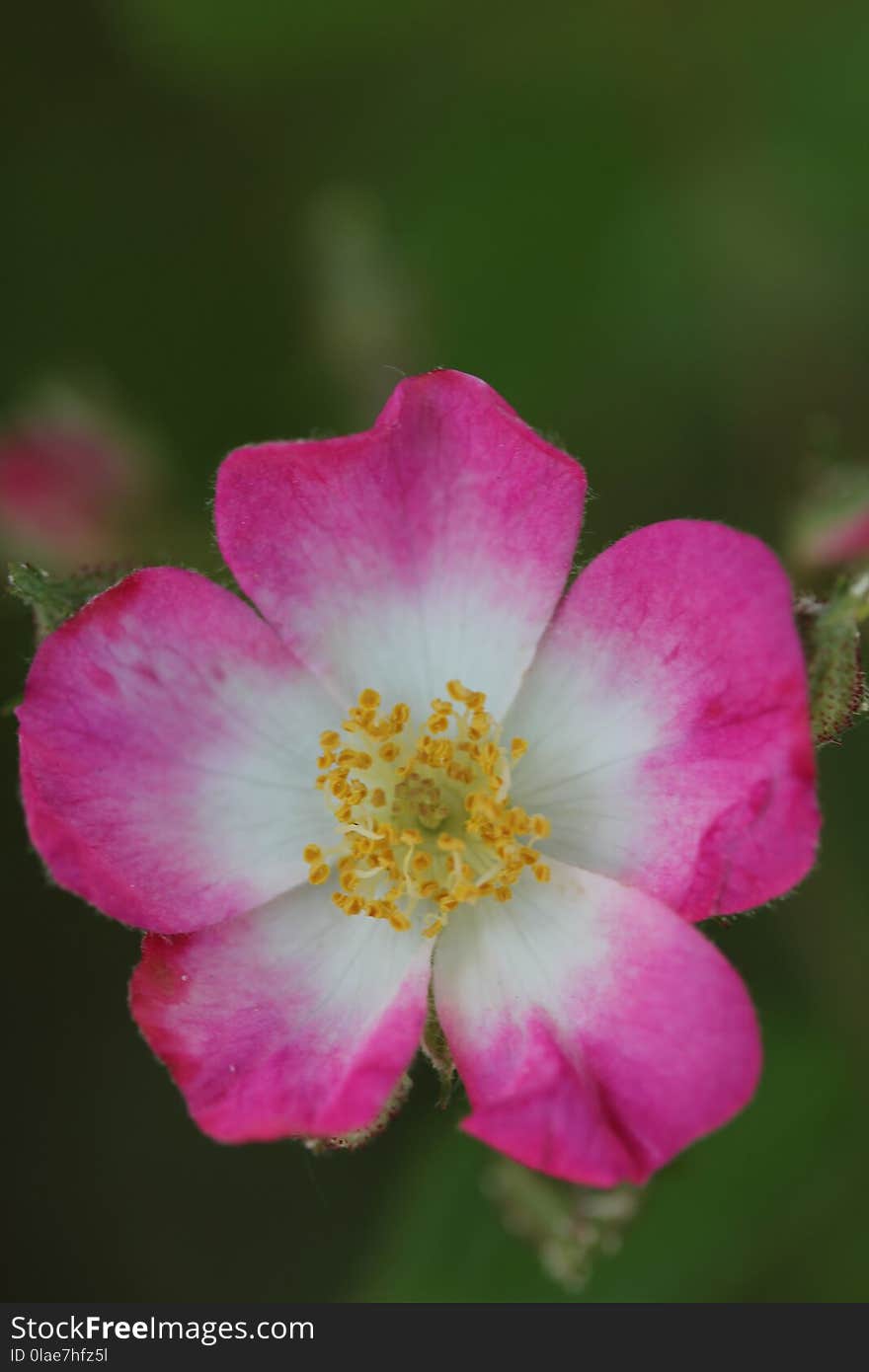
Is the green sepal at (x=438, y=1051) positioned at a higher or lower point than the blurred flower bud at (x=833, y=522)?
lower

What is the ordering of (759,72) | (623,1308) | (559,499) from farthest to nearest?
1. (759,72)
2. (623,1308)
3. (559,499)

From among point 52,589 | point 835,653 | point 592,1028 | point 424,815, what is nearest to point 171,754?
point 52,589

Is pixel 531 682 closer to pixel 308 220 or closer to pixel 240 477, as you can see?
pixel 240 477

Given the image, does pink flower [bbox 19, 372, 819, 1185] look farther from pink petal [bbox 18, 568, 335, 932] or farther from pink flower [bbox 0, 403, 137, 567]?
Result: pink flower [bbox 0, 403, 137, 567]

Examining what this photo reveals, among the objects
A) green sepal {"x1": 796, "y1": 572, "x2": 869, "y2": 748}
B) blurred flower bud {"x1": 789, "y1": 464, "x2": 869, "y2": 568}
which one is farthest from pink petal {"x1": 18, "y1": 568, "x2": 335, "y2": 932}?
blurred flower bud {"x1": 789, "y1": 464, "x2": 869, "y2": 568}

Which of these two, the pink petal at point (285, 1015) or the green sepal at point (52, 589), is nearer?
the pink petal at point (285, 1015)

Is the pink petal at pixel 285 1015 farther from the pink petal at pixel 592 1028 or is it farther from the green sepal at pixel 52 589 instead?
the green sepal at pixel 52 589

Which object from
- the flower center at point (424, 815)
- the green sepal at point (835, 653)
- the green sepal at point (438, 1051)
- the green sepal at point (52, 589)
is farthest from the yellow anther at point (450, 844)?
the green sepal at point (52, 589)

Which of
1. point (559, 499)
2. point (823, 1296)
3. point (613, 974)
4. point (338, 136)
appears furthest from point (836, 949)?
point (338, 136)
